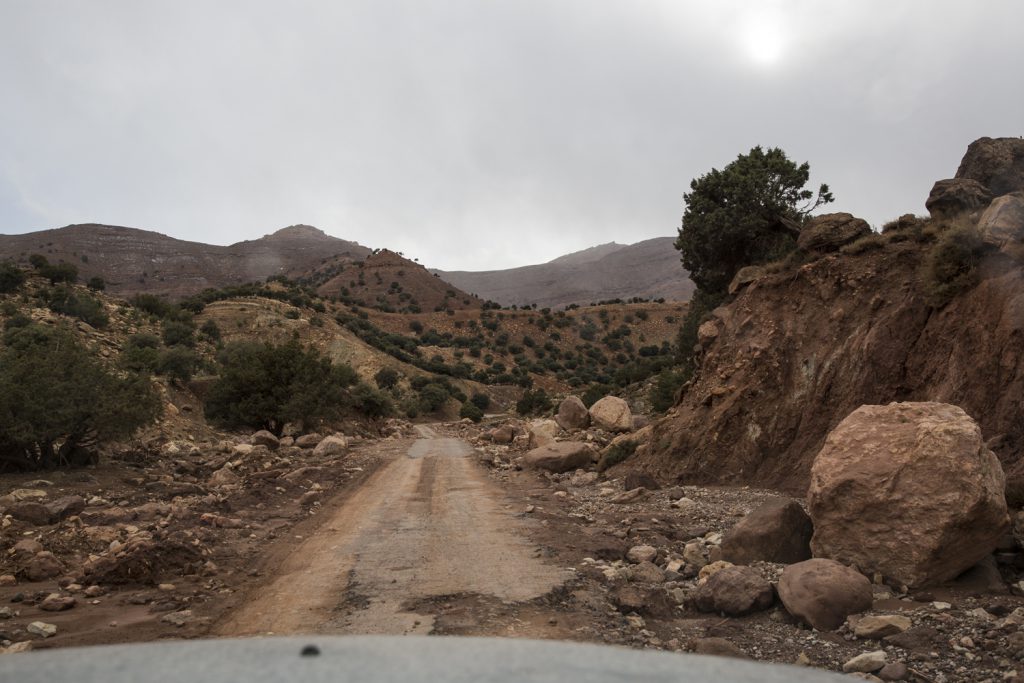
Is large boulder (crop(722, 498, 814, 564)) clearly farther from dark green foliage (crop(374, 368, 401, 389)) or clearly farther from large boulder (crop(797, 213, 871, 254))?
dark green foliage (crop(374, 368, 401, 389))

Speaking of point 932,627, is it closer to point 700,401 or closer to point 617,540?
point 617,540

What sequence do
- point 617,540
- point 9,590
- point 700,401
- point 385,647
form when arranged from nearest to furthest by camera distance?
1. point 385,647
2. point 9,590
3. point 617,540
4. point 700,401

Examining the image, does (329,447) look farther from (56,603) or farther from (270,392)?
(56,603)

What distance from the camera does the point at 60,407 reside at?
15.5m

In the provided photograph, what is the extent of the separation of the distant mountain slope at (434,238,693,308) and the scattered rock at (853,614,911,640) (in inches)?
5776

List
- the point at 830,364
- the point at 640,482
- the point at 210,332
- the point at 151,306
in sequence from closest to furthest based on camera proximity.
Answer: the point at 830,364 → the point at 640,482 → the point at 151,306 → the point at 210,332

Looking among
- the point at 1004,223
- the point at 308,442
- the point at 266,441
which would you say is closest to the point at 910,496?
the point at 1004,223

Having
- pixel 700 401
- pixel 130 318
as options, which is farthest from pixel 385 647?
pixel 130 318

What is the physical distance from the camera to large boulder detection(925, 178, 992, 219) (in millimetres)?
12227

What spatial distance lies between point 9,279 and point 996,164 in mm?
47952

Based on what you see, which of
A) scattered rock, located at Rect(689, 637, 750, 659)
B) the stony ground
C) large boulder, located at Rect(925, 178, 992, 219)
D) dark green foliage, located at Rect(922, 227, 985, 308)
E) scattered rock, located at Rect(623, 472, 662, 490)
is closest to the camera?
scattered rock, located at Rect(689, 637, 750, 659)

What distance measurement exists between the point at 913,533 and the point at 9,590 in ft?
30.7

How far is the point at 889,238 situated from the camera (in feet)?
42.6

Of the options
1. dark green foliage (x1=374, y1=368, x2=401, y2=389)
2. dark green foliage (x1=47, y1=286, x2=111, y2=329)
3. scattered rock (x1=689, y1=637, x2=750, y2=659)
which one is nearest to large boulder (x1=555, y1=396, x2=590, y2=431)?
scattered rock (x1=689, y1=637, x2=750, y2=659)
